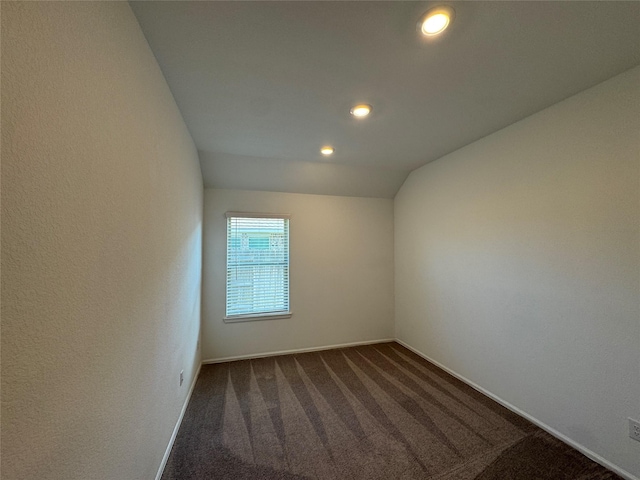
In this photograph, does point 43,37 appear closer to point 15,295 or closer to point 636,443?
point 15,295

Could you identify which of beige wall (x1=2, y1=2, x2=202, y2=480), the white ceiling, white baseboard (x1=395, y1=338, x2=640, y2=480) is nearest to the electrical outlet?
white baseboard (x1=395, y1=338, x2=640, y2=480)

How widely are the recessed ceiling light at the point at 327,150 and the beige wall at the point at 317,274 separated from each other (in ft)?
2.96

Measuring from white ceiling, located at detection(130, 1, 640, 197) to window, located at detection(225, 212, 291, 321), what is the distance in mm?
1224

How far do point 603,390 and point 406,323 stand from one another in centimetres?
213

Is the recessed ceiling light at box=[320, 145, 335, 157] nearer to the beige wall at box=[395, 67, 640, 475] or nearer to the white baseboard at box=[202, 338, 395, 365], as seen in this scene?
the beige wall at box=[395, 67, 640, 475]

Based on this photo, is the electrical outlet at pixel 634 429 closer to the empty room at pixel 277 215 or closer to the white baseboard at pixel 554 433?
the empty room at pixel 277 215

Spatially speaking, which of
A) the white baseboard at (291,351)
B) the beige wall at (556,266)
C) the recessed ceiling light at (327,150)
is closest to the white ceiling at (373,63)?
the recessed ceiling light at (327,150)

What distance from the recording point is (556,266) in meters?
1.92

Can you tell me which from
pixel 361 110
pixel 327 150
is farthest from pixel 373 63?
pixel 327 150

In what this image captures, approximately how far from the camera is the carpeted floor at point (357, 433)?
1.62 meters

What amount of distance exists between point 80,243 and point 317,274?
2.97m

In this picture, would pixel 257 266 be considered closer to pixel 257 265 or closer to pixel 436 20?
pixel 257 265

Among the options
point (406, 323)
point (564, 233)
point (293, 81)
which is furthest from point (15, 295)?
point (406, 323)

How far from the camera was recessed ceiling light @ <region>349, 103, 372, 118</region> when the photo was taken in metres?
1.89
